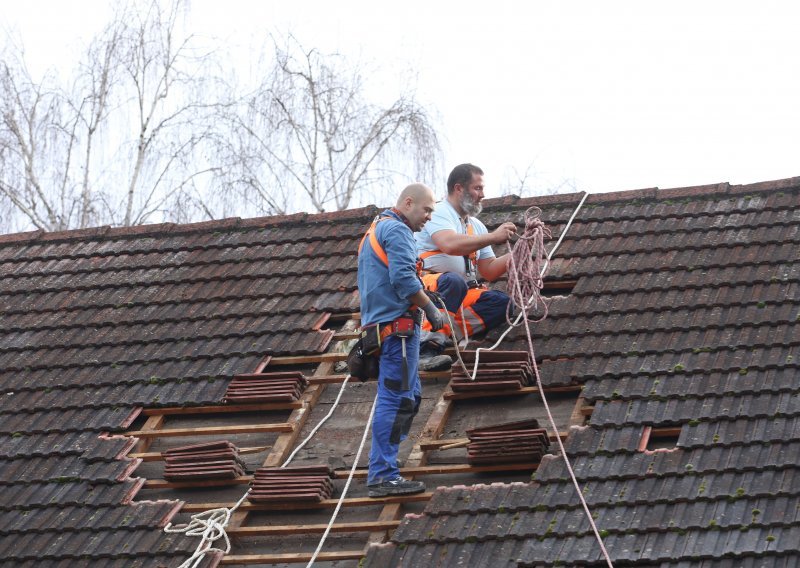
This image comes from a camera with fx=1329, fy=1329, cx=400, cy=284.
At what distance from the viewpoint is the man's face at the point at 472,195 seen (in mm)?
7930

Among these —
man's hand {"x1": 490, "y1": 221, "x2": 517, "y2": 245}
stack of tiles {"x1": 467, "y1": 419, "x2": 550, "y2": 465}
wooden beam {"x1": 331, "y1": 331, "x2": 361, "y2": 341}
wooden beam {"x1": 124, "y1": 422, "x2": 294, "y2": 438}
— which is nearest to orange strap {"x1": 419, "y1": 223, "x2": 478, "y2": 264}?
man's hand {"x1": 490, "y1": 221, "x2": 517, "y2": 245}

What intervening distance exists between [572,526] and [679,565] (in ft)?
1.91

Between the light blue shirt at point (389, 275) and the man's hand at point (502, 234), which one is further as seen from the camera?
the man's hand at point (502, 234)

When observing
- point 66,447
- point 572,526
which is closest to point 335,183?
point 66,447

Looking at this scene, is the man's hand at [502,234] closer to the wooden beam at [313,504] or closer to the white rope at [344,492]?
the white rope at [344,492]

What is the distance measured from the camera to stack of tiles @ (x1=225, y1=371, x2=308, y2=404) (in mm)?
7586

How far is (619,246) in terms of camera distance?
8.44 meters

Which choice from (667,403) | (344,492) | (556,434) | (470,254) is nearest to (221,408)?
(344,492)

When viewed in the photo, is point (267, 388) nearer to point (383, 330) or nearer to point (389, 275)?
point (383, 330)

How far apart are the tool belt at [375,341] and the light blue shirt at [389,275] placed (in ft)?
Result: 0.13

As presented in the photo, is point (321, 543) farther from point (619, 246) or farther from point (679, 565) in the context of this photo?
point (619, 246)

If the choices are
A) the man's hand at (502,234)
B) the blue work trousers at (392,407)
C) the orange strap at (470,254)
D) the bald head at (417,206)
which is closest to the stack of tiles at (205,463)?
the blue work trousers at (392,407)

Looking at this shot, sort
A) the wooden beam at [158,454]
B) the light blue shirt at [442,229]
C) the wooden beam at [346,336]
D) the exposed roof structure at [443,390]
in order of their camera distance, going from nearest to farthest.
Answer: the exposed roof structure at [443,390] < the wooden beam at [158,454] < the light blue shirt at [442,229] < the wooden beam at [346,336]

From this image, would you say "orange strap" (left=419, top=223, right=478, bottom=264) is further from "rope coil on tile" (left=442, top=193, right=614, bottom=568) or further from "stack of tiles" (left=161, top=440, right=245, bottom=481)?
"stack of tiles" (left=161, top=440, right=245, bottom=481)
